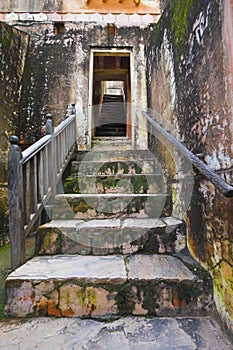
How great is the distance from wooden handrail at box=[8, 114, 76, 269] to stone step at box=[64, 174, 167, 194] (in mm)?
295

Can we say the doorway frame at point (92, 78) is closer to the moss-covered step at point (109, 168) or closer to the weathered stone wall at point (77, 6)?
the weathered stone wall at point (77, 6)

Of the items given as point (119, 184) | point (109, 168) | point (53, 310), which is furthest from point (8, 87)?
point (53, 310)

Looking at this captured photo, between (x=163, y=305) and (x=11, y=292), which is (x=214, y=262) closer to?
(x=163, y=305)

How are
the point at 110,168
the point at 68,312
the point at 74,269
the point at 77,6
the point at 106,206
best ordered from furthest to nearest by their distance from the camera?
the point at 77,6 < the point at 110,168 < the point at 106,206 < the point at 74,269 < the point at 68,312

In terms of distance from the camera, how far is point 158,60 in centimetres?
272

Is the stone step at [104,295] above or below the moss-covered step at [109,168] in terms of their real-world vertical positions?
below

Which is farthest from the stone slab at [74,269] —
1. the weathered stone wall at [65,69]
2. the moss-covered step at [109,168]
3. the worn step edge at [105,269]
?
the weathered stone wall at [65,69]

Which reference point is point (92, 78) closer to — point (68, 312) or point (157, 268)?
point (157, 268)

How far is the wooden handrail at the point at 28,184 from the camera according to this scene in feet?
4.78

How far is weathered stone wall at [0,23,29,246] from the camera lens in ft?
9.69

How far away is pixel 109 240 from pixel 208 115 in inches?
42.8

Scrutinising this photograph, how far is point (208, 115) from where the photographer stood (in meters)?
1.37

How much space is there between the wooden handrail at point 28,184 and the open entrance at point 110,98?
2.72 meters

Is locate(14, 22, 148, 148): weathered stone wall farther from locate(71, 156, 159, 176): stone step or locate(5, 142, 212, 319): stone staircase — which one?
locate(5, 142, 212, 319): stone staircase
